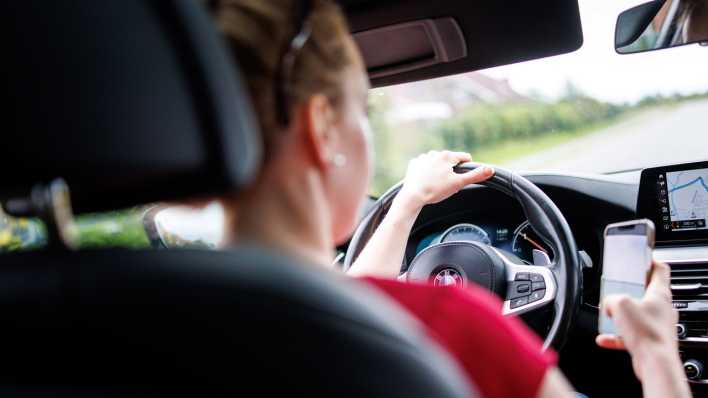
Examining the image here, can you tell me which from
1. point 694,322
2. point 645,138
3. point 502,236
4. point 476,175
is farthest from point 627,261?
point 645,138

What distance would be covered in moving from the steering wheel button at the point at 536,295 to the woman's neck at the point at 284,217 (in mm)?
1347

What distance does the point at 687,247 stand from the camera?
2.78m

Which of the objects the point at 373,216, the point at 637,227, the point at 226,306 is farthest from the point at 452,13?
the point at 226,306

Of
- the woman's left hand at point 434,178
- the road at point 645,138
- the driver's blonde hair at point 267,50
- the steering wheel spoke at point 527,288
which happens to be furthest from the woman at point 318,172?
the road at point 645,138

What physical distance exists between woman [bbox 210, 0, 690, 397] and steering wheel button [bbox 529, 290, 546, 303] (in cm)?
120

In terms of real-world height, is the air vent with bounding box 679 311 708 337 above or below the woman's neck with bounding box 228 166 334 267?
below

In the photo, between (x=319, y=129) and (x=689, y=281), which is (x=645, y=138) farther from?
(x=319, y=129)

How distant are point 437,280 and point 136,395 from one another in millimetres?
1710

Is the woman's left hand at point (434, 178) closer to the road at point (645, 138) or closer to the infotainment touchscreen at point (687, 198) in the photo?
the infotainment touchscreen at point (687, 198)

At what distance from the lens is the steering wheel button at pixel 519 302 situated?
8.08 ft

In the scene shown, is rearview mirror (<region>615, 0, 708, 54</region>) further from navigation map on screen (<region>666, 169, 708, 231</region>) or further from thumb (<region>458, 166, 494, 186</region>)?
thumb (<region>458, 166, 494, 186</region>)

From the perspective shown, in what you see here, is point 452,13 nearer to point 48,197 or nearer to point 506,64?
point 506,64

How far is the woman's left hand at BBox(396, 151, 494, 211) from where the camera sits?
2299 millimetres

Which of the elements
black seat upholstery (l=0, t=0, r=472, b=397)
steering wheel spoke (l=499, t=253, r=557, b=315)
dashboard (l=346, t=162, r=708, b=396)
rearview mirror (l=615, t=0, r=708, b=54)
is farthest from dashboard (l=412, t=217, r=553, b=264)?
black seat upholstery (l=0, t=0, r=472, b=397)
